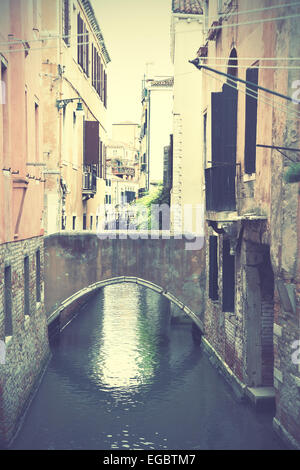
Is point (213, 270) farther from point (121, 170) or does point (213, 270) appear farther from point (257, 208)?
point (121, 170)

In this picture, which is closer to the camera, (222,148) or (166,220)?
(222,148)

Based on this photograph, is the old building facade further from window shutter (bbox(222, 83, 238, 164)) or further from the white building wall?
the white building wall

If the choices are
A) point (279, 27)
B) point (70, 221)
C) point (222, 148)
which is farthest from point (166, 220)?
point (279, 27)

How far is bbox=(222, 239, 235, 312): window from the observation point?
11.7m

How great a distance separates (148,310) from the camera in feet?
72.0

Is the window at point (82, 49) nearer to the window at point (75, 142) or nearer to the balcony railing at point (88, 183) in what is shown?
the window at point (75, 142)

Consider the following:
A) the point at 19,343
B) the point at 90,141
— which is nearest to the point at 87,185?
the point at 90,141

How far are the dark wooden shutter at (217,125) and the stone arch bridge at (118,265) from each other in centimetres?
396

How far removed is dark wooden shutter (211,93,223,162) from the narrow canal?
437cm

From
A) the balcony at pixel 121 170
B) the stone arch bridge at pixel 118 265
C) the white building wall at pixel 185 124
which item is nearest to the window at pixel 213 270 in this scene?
the stone arch bridge at pixel 118 265

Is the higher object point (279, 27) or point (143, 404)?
point (279, 27)

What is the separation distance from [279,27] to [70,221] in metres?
12.2

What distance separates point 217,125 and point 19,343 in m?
5.20

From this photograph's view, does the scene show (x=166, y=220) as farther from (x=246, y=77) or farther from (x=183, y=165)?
(x=246, y=77)
